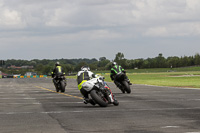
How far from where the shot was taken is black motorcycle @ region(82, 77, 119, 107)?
15.1m

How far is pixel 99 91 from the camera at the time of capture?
1543 centimetres

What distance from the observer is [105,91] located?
15383mm

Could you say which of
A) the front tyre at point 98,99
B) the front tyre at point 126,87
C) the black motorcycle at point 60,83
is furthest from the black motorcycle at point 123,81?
the front tyre at point 98,99

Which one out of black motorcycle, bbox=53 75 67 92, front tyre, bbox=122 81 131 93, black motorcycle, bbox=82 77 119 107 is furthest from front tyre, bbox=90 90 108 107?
black motorcycle, bbox=53 75 67 92

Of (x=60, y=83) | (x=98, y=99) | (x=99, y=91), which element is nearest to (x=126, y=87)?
(x=60, y=83)

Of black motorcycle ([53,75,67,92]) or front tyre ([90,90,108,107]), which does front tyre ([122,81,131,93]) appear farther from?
front tyre ([90,90,108,107])

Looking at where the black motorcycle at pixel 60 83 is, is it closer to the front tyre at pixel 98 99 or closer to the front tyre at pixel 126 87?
the front tyre at pixel 126 87

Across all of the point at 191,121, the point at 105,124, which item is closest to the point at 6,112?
the point at 105,124

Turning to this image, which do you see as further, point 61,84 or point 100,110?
point 61,84

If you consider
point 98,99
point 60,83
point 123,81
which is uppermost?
point 123,81

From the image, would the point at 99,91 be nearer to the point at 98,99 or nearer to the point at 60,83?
the point at 98,99

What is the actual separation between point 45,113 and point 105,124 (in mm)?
3486

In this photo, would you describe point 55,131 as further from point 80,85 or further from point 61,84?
point 61,84

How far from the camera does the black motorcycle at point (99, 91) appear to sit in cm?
1510
